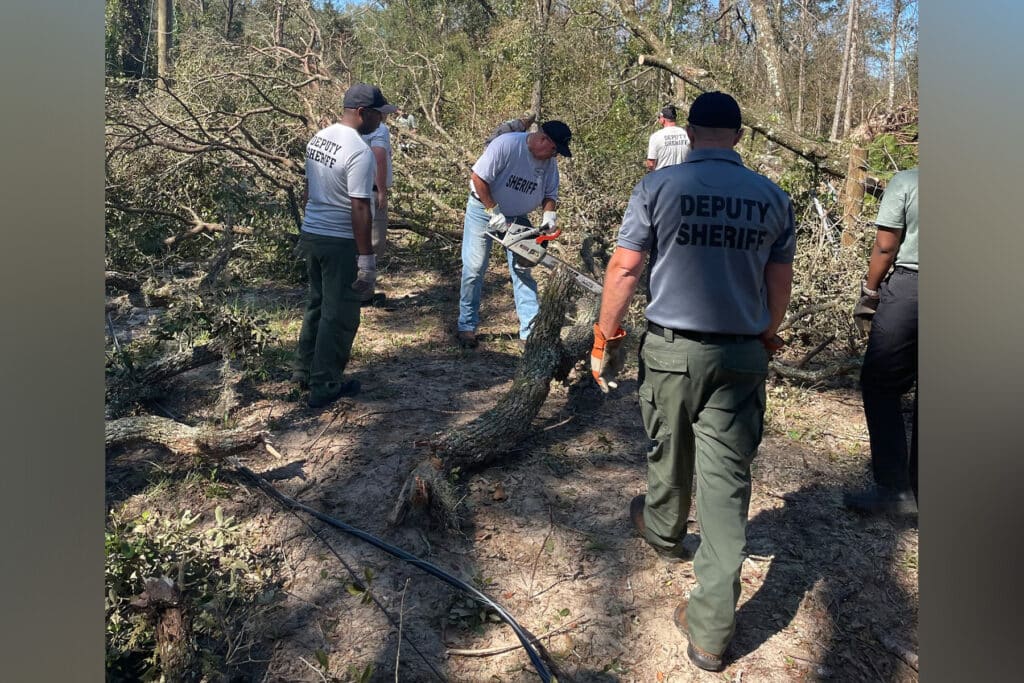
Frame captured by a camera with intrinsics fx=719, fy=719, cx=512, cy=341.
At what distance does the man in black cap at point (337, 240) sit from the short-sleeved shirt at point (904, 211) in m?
2.42

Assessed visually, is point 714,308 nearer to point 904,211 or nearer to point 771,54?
point 904,211

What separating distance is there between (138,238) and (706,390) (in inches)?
179

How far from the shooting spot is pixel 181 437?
2.99 metres

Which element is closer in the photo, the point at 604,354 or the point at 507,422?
the point at 604,354

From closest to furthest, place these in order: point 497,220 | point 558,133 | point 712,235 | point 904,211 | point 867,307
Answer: point 712,235
point 904,211
point 867,307
point 558,133
point 497,220

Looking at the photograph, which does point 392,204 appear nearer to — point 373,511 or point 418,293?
point 418,293

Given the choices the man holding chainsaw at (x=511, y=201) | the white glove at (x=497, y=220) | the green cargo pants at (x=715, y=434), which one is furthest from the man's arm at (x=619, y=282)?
the white glove at (x=497, y=220)

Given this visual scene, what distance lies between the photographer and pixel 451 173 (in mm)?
7094

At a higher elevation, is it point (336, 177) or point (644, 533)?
point (336, 177)

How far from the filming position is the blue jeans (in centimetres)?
500

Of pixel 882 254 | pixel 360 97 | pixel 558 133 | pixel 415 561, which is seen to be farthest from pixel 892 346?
pixel 360 97

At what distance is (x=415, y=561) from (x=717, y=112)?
1866 mm
